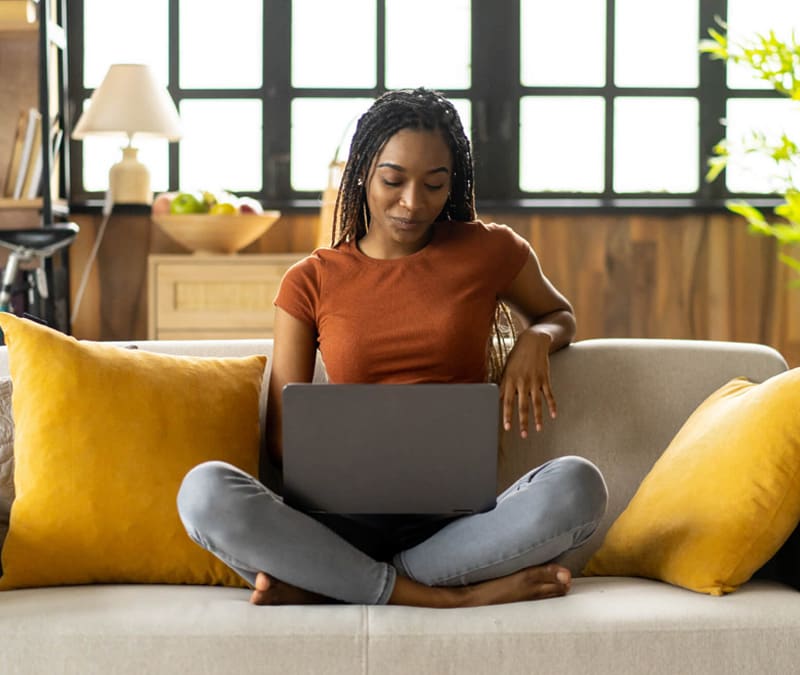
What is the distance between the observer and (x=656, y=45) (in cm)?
446

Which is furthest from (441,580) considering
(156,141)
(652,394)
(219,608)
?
(156,141)

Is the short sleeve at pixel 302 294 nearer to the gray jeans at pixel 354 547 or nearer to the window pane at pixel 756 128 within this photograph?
the gray jeans at pixel 354 547

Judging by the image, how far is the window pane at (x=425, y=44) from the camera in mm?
4441

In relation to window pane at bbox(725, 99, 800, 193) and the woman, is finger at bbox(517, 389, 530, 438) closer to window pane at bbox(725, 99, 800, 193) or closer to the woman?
the woman

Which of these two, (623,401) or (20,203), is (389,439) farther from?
(20,203)

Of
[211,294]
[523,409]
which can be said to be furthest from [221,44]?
[523,409]

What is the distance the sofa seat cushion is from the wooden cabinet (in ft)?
7.62

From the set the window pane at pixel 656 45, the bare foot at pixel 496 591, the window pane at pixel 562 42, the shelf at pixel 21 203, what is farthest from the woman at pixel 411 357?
the window pane at pixel 656 45

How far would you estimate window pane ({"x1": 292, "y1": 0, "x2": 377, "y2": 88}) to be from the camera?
443cm

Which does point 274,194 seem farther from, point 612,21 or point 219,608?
point 219,608

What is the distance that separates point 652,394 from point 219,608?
2.94 ft

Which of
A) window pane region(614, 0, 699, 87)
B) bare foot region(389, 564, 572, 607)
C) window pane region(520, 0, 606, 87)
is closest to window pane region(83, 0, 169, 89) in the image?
window pane region(520, 0, 606, 87)

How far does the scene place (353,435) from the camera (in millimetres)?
1699

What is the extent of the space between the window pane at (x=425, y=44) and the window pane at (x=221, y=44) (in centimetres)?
49
